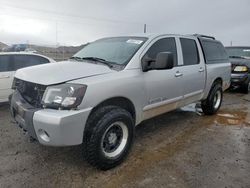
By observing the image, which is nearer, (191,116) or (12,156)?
(12,156)

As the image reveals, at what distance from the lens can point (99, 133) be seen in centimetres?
318

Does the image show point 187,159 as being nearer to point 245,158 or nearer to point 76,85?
point 245,158

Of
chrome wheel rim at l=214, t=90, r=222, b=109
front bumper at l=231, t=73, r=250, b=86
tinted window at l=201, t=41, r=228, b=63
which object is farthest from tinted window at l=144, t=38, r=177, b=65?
front bumper at l=231, t=73, r=250, b=86

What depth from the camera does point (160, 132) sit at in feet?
16.6

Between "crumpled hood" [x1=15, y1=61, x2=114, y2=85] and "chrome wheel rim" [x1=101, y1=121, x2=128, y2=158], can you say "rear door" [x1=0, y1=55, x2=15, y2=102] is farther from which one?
"chrome wheel rim" [x1=101, y1=121, x2=128, y2=158]

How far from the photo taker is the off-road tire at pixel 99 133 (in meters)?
3.16

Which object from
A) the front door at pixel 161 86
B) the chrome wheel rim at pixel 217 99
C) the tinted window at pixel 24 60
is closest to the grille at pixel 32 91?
the front door at pixel 161 86

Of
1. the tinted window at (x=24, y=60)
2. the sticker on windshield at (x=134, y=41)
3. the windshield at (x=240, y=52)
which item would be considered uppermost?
the windshield at (x=240, y=52)

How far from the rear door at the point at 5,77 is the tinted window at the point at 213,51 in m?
4.69

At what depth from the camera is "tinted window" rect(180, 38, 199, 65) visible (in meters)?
5.00

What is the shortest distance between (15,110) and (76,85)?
3.70 feet

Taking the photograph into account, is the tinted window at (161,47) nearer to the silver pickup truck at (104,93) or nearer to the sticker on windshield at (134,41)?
the silver pickup truck at (104,93)

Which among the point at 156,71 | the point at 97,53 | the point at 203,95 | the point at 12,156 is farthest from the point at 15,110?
the point at 203,95

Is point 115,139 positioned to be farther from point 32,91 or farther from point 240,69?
point 240,69
